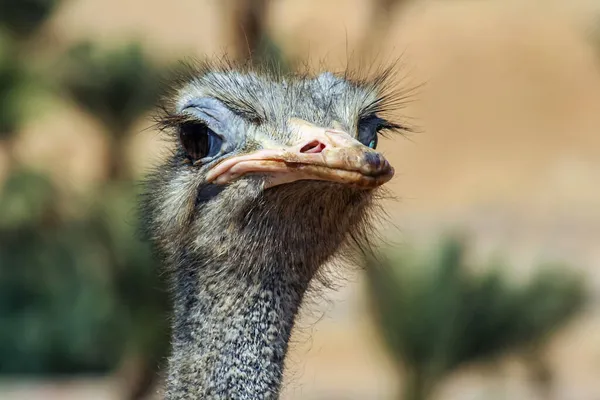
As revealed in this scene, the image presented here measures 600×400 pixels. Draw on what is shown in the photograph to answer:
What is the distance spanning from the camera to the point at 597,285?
51.9 feet

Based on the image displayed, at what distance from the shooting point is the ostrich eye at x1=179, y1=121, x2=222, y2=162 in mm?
2711

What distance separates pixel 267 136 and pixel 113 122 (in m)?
10.9

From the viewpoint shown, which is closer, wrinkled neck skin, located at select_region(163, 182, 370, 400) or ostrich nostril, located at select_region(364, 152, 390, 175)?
ostrich nostril, located at select_region(364, 152, 390, 175)

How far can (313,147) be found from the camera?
2.46 m

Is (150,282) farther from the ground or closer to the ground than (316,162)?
farther from the ground

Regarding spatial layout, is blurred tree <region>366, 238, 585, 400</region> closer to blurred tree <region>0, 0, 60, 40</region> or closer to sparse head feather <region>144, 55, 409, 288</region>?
blurred tree <region>0, 0, 60, 40</region>

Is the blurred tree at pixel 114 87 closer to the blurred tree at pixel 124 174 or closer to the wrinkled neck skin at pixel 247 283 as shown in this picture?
the blurred tree at pixel 124 174

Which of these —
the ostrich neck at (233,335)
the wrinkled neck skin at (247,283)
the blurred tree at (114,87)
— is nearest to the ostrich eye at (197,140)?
the wrinkled neck skin at (247,283)

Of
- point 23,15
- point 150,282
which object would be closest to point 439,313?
point 150,282

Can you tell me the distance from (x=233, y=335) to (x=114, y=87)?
10.7 m

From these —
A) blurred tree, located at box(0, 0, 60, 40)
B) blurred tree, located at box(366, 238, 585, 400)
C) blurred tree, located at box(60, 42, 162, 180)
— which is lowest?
blurred tree, located at box(366, 238, 585, 400)

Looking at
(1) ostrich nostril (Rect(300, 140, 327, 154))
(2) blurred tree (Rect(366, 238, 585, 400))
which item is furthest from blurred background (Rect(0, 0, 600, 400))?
(1) ostrich nostril (Rect(300, 140, 327, 154))

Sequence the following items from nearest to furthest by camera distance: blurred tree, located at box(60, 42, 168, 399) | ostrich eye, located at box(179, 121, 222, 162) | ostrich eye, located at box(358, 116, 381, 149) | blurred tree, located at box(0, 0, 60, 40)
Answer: ostrich eye, located at box(179, 121, 222, 162) → ostrich eye, located at box(358, 116, 381, 149) → blurred tree, located at box(60, 42, 168, 399) → blurred tree, located at box(0, 0, 60, 40)

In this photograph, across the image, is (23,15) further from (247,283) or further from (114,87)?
(247,283)
